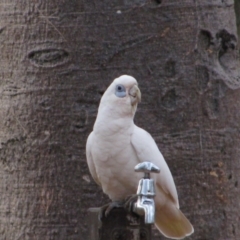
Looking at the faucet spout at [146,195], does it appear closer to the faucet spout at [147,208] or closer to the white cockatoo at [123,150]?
the faucet spout at [147,208]

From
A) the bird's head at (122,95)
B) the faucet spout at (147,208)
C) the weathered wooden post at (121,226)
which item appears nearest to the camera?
the faucet spout at (147,208)

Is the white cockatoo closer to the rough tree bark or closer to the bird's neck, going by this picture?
the bird's neck

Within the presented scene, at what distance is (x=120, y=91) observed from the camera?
3.93 m

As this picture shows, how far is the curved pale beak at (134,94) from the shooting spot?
3916 mm

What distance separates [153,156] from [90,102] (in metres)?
0.48

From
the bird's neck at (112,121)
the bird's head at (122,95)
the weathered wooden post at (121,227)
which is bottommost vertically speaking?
the weathered wooden post at (121,227)

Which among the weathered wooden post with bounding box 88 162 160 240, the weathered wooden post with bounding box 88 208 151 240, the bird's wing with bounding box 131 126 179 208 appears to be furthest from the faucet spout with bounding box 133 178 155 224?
the bird's wing with bounding box 131 126 179 208

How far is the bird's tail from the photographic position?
13.4ft

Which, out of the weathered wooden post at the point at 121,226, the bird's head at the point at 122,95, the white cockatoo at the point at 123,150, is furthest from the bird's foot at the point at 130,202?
the bird's head at the point at 122,95

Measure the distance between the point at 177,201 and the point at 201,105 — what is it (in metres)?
0.54

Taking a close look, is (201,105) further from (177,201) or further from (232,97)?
(177,201)

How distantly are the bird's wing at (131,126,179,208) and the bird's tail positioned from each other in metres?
0.05

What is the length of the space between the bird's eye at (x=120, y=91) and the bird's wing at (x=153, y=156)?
0.20 metres

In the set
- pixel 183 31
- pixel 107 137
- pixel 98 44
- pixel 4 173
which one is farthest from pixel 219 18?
pixel 4 173
